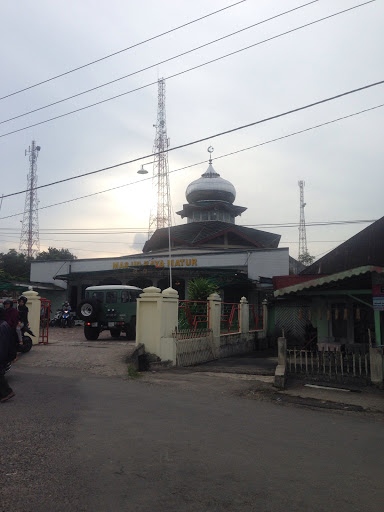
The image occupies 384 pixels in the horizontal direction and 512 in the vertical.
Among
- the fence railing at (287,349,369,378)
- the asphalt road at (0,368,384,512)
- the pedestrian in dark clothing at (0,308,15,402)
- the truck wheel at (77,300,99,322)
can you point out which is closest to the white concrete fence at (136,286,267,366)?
the fence railing at (287,349,369,378)

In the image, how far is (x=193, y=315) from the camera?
13.8m

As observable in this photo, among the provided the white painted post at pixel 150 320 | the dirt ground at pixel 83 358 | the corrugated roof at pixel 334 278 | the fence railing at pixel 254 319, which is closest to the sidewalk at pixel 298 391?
the white painted post at pixel 150 320

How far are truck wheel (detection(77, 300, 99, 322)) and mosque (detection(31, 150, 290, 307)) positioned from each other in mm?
5530

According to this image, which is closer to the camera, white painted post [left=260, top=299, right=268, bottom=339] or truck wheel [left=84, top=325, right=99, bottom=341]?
truck wheel [left=84, top=325, right=99, bottom=341]

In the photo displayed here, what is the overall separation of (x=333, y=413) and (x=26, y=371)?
6926 mm

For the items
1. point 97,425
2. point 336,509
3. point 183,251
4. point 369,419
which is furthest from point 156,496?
point 183,251

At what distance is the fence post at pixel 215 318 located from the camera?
1471cm

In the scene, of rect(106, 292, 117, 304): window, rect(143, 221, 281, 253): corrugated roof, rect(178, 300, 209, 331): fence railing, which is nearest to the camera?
rect(178, 300, 209, 331): fence railing

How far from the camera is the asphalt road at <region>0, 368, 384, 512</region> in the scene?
3.70m

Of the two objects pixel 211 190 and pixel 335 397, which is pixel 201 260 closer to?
pixel 211 190

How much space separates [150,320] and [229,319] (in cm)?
566

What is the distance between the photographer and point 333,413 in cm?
754

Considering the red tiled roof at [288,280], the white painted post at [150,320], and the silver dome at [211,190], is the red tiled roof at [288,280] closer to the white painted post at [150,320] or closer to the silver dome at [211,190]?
the white painted post at [150,320]

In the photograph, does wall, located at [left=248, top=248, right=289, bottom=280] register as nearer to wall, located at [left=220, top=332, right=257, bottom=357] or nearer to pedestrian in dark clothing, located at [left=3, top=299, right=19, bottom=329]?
wall, located at [left=220, top=332, right=257, bottom=357]
